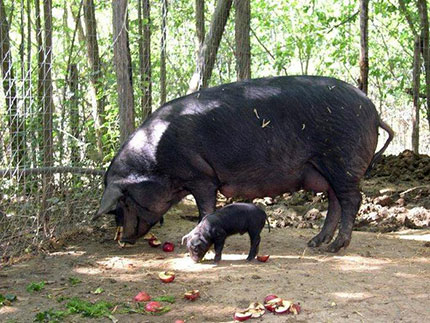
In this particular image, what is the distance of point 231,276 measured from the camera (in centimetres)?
500

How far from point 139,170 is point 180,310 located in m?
1.94

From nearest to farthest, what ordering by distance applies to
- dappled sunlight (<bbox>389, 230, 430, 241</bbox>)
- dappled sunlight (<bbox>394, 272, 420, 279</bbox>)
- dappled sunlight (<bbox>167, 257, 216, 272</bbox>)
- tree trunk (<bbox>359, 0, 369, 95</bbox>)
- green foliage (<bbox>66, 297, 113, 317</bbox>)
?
green foliage (<bbox>66, 297, 113, 317</bbox>) → dappled sunlight (<bbox>394, 272, 420, 279</bbox>) → dappled sunlight (<bbox>167, 257, 216, 272</bbox>) → dappled sunlight (<bbox>389, 230, 430, 241</bbox>) → tree trunk (<bbox>359, 0, 369, 95</bbox>)

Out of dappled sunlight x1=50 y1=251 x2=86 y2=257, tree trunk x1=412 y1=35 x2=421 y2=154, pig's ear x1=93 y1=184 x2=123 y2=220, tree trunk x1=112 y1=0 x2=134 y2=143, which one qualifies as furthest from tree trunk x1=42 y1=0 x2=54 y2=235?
tree trunk x1=412 y1=35 x2=421 y2=154

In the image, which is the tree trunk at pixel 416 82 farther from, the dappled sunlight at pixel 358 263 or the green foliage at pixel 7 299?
the green foliage at pixel 7 299

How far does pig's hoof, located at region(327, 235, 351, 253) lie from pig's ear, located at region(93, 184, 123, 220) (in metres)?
2.07

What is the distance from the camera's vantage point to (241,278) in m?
4.93

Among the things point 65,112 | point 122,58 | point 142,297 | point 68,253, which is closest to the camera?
point 142,297

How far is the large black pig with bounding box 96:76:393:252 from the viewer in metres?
5.83

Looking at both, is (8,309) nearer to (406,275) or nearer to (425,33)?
(406,275)

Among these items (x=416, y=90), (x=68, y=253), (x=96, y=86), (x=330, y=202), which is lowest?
(x=68, y=253)

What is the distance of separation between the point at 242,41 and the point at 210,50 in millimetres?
558

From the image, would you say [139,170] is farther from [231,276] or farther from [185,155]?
[231,276]

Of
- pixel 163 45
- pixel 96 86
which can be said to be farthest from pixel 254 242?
pixel 96 86

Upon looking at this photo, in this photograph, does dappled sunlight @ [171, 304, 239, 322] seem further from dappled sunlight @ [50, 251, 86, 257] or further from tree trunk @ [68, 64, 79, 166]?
tree trunk @ [68, 64, 79, 166]
